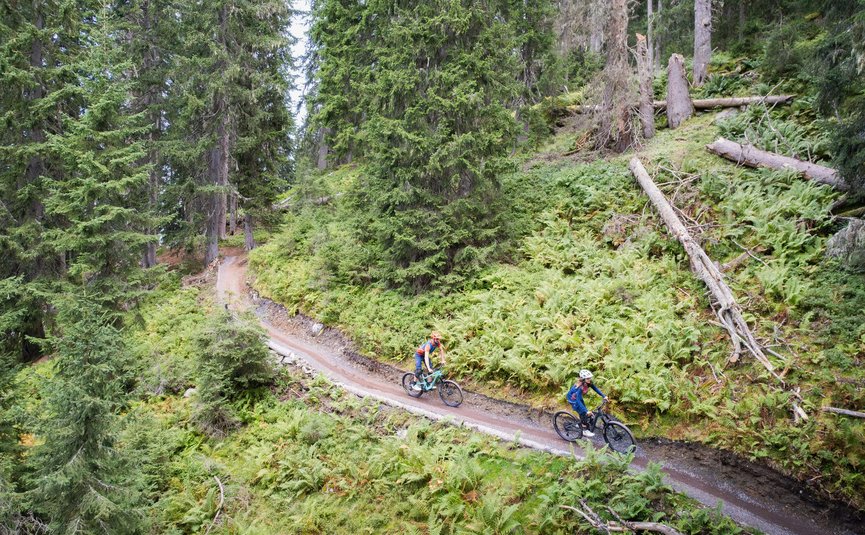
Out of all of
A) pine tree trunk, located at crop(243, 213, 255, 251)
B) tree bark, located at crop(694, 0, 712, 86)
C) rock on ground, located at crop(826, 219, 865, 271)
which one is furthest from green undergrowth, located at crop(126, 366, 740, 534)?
tree bark, located at crop(694, 0, 712, 86)

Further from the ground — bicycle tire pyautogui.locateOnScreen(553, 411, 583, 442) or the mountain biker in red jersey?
the mountain biker in red jersey

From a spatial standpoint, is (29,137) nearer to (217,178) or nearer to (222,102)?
(217,178)

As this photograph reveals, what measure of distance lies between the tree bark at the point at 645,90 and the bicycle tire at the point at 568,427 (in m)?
14.3

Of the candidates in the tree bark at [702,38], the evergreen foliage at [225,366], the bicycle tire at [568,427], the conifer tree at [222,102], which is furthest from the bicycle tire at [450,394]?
the tree bark at [702,38]

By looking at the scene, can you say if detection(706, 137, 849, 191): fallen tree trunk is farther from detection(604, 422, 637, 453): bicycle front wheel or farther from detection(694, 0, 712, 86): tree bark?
detection(604, 422, 637, 453): bicycle front wheel

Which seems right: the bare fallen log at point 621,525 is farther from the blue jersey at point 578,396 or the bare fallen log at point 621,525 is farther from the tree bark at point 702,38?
the tree bark at point 702,38

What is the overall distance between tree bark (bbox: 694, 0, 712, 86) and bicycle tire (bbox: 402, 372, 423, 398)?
67.2ft

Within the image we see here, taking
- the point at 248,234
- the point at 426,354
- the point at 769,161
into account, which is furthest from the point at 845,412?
the point at 248,234

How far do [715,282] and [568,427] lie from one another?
5838mm

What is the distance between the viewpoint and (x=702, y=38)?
21.0 m

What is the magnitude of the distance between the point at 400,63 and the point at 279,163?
1490 centimetres

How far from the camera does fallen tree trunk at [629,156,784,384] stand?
10039mm

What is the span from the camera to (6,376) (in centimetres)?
921

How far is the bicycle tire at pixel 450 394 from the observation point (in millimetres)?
12281
